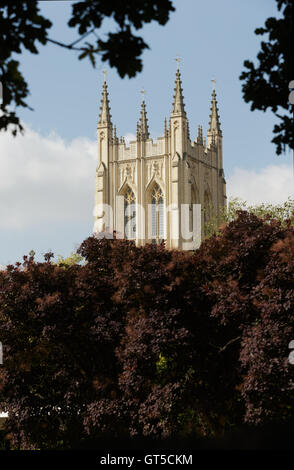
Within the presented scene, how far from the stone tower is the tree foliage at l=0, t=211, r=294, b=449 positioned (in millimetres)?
47328

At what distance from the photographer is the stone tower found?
64.6 m

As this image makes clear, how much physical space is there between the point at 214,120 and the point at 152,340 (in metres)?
59.4

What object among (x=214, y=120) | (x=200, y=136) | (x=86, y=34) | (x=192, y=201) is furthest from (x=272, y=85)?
(x=214, y=120)

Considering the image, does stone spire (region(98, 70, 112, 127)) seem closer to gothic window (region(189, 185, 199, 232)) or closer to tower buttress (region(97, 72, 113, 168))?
tower buttress (region(97, 72, 113, 168))

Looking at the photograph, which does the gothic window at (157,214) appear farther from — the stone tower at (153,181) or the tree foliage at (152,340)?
the tree foliage at (152,340)

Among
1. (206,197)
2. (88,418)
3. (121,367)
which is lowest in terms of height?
(88,418)

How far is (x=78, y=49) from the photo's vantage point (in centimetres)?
577

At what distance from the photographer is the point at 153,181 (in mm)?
66875

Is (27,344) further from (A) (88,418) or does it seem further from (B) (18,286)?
(A) (88,418)

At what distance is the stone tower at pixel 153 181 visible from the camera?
212 feet

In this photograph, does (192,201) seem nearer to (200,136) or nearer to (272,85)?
(200,136)
